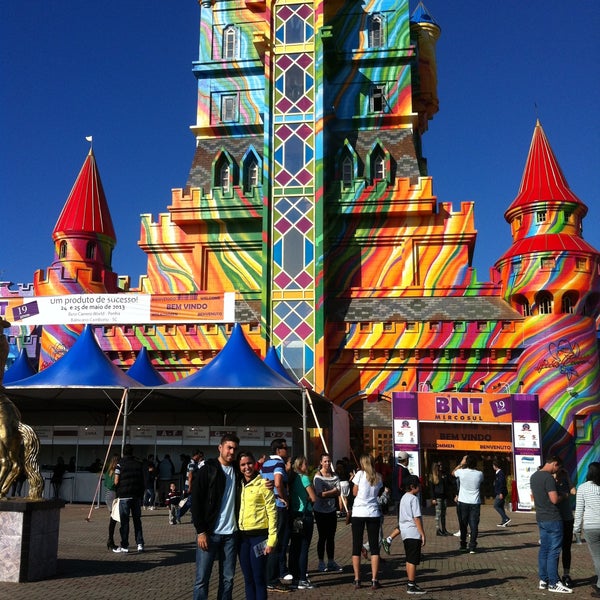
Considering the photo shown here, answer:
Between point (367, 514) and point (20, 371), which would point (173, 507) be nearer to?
point (367, 514)

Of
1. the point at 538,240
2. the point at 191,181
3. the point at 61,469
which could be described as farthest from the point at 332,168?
the point at 61,469

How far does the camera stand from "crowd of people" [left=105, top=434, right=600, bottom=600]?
23.1 ft

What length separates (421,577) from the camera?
35.9ft

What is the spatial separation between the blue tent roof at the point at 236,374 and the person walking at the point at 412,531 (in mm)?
9688

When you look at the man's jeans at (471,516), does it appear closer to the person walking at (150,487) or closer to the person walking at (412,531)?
the person walking at (412,531)

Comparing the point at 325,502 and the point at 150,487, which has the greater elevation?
the point at 325,502

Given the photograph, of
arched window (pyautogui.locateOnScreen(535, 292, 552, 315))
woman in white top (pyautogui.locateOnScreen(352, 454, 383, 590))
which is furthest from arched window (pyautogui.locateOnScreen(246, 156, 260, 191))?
woman in white top (pyautogui.locateOnScreen(352, 454, 383, 590))

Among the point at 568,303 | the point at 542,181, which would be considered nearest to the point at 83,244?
the point at 542,181

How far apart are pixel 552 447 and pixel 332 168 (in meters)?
14.6

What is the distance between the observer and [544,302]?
28.8 meters

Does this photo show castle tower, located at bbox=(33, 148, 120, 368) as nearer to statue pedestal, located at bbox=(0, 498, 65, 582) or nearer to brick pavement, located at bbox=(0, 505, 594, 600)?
brick pavement, located at bbox=(0, 505, 594, 600)

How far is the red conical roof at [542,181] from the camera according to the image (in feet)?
99.3

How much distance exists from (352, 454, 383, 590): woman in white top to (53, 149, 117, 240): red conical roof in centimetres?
2867

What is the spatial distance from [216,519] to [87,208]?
A: 31831 mm
